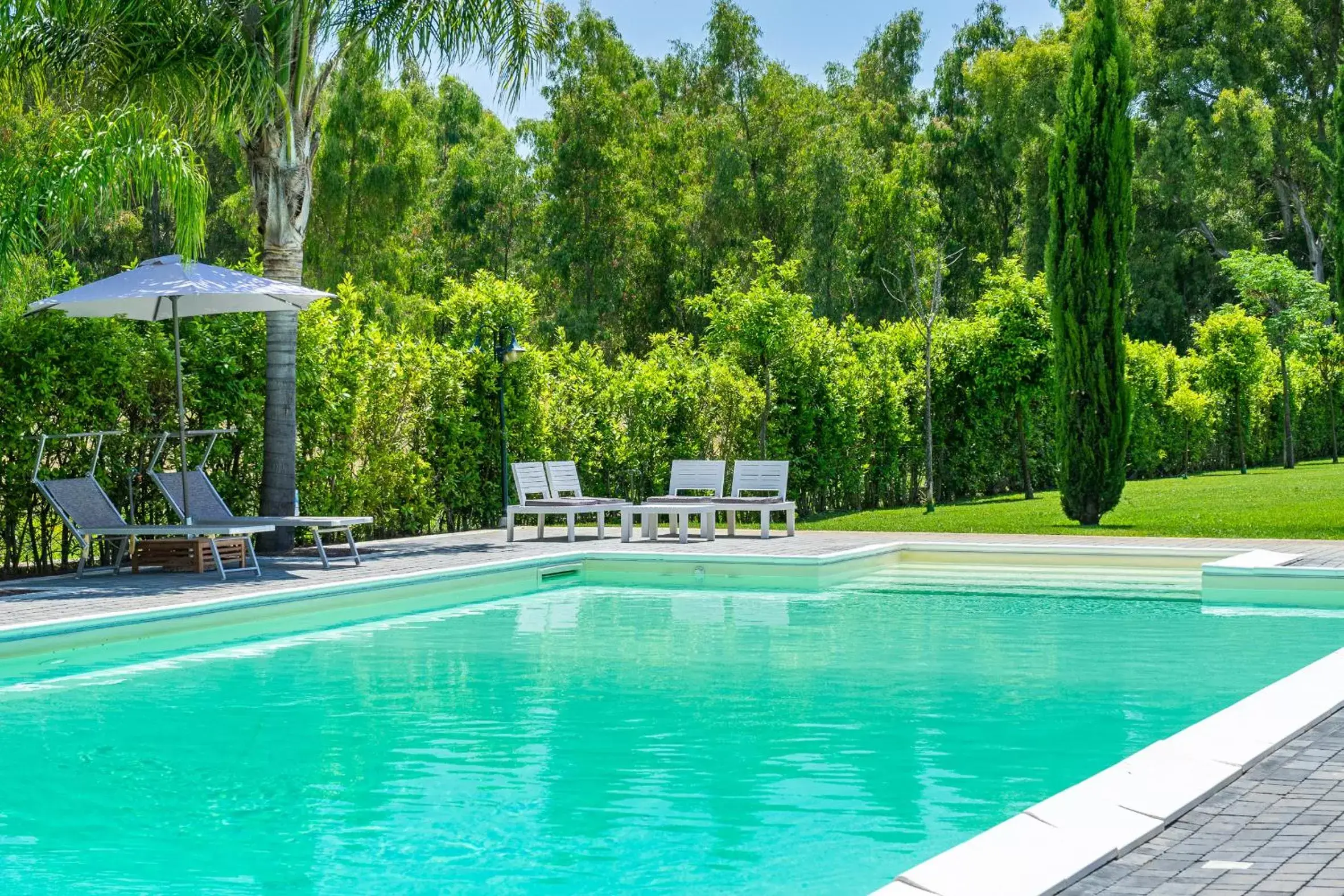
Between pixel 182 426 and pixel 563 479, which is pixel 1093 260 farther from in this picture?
pixel 182 426

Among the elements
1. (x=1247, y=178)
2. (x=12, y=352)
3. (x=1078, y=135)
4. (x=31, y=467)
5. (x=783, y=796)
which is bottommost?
(x=783, y=796)

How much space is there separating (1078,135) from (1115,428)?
3.68 m

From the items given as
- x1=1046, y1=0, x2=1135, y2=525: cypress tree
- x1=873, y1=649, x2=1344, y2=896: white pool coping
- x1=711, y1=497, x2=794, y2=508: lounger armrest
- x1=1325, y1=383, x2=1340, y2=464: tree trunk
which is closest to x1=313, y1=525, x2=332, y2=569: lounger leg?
x1=711, y1=497, x2=794, y2=508: lounger armrest

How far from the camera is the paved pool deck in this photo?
3633mm

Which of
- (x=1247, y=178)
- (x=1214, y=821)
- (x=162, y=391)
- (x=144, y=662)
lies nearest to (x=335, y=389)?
(x=162, y=391)

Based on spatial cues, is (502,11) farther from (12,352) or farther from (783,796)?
(783,796)

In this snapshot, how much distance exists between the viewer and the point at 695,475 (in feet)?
55.1

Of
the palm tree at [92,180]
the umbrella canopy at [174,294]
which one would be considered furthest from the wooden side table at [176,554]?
the palm tree at [92,180]

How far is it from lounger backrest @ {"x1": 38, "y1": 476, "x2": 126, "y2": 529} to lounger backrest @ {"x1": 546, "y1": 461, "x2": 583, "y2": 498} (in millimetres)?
5774

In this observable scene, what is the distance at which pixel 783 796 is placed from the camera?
17.7 ft

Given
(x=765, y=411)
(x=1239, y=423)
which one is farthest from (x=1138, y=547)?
(x=1239, y=423)

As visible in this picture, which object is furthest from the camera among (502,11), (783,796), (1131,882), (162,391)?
(502,11)

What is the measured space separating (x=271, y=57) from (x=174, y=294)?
8.56ft

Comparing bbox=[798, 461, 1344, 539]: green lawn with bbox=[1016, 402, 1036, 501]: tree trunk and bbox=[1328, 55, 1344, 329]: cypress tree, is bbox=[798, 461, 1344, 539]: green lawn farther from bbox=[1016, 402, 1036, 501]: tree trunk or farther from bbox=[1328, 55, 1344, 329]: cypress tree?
bbox=[1328, 55, 1344, 329]: cypress tree
